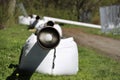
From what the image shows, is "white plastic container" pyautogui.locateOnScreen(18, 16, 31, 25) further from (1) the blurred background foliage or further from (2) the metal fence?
(1) the blurred background foliage

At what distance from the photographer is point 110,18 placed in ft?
77.4

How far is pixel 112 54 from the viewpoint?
13.5 metres

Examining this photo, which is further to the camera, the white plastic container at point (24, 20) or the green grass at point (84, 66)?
the white plastic container at point (24, 20)

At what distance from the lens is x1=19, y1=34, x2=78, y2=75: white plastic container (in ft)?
26.8

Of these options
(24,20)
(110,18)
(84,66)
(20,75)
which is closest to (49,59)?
(20,75)

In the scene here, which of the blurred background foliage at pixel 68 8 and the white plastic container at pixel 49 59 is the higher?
the white plastic container at pixel 49 59

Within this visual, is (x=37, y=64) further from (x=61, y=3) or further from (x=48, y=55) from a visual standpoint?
(x=61, y=3)

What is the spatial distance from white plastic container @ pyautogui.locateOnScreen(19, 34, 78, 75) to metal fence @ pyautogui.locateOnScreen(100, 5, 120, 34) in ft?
48.3

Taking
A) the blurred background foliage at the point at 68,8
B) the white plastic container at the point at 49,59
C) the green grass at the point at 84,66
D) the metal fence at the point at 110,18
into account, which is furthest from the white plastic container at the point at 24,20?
the white plastic container at the point at 49,59

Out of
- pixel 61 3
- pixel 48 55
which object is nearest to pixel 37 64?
pixel 48 55

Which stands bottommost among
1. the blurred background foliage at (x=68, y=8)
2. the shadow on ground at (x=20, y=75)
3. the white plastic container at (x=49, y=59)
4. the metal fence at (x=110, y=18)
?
the blurred background foliage at (x=68, y=8)

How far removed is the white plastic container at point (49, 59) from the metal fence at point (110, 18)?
1473 centimetres

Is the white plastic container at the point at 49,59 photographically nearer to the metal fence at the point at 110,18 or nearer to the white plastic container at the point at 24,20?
the metal fence at the point at 110,18

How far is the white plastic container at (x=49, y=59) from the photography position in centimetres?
816
